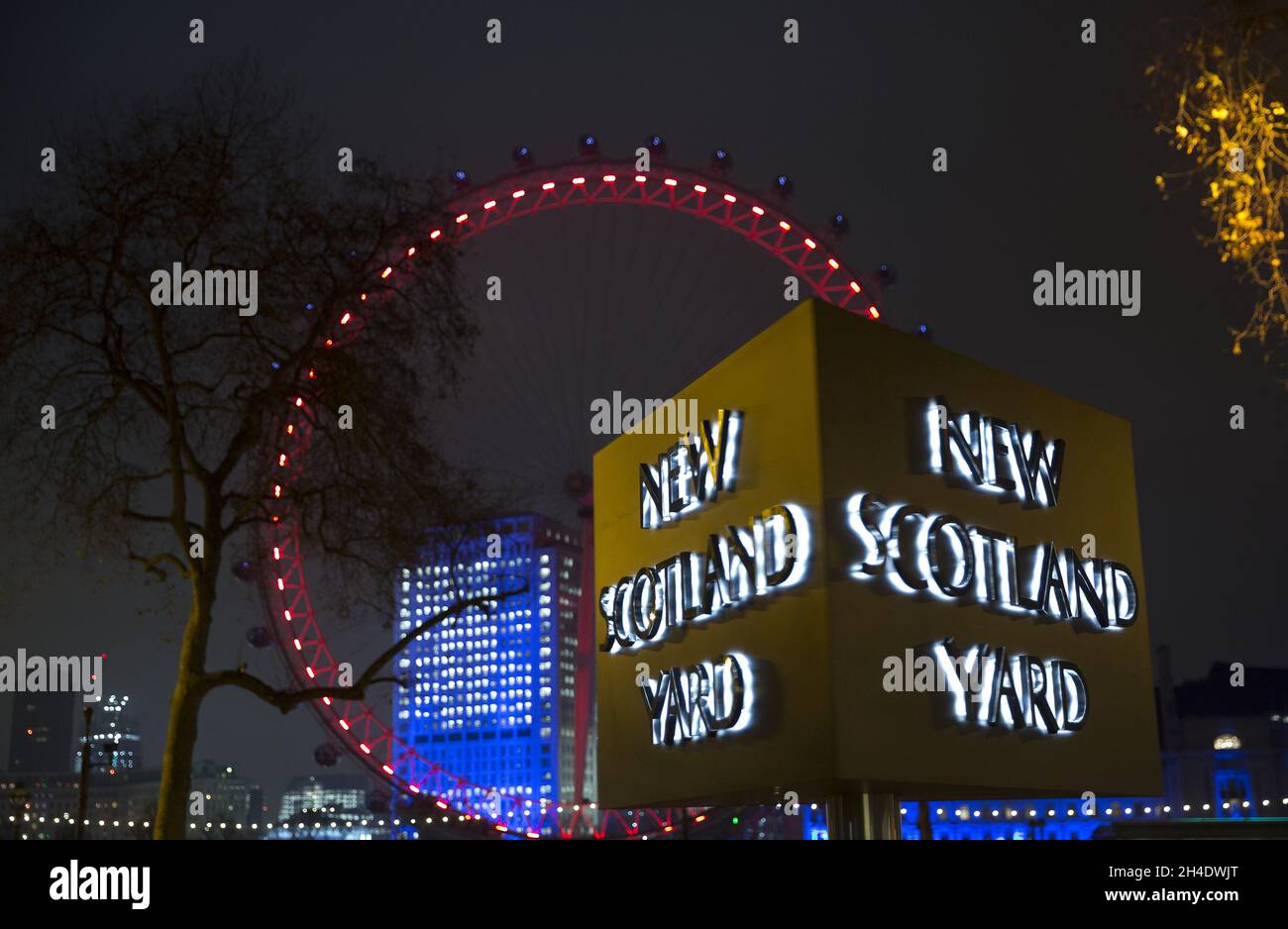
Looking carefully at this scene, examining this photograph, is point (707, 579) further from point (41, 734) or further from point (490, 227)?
point (41, 734)

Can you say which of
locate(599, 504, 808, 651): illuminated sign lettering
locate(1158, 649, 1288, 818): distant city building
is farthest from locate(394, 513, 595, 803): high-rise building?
locate(1158, 649, 1288, 818): distant city building

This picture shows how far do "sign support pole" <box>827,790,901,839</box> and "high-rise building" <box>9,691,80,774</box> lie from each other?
4608 inches

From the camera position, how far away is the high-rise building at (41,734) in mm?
123131

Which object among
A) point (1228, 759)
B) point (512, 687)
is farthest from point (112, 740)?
point (1228, 759)

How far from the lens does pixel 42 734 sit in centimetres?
12488

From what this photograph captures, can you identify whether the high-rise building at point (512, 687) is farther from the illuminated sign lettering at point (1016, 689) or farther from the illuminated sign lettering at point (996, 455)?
the illuminated sign lettering at point (1016, 689)

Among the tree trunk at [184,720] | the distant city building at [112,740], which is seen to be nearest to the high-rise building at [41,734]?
the distant city building at [112,740]

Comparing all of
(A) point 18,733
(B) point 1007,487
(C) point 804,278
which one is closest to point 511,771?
(C) point 804,278

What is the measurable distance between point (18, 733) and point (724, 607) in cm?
14905

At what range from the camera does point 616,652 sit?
A: 47.1ft

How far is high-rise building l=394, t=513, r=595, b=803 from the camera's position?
105 ft

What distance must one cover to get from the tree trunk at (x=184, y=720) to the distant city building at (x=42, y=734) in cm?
11288

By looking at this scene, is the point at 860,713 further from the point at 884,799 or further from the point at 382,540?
the point at 382,540
